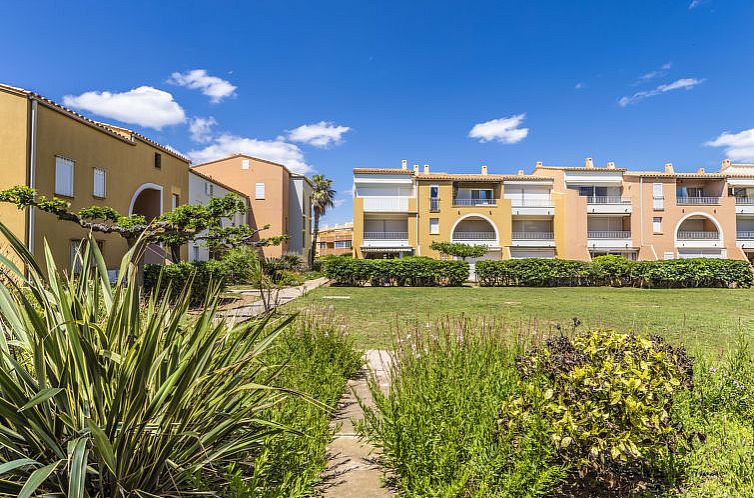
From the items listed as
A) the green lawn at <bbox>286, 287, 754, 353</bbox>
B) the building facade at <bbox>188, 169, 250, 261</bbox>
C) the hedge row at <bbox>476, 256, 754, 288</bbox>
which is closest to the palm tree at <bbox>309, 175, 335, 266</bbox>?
the building facade at <bbox>188, 169, 250, 261</bbox>

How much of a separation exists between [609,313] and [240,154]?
3168 cm

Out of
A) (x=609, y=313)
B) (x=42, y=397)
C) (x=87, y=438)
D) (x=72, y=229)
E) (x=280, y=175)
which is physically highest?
(x=280, y=175)

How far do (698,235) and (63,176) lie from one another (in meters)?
45.8

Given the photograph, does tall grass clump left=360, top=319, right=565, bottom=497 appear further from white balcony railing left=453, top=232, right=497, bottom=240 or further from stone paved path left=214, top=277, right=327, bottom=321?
white balcony railing left=453, top=232, right=497, bottom=240

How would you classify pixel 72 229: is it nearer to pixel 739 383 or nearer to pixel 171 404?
pixel 171 404

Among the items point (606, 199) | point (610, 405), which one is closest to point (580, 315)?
point (610, 405)

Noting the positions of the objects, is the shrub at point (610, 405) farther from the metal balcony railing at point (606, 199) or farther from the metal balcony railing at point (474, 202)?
the metal balcony railing at point (606, 199)

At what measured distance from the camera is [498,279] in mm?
28844

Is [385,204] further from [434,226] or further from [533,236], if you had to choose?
[533,236]

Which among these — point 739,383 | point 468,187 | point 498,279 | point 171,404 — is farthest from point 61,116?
point 468,187

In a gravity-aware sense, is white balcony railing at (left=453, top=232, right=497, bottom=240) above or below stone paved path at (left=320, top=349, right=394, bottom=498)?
above

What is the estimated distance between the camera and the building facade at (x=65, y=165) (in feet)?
47.5

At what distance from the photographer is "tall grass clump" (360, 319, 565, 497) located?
2402mm

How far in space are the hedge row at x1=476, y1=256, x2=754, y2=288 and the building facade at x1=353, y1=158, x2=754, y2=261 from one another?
28.2ft
